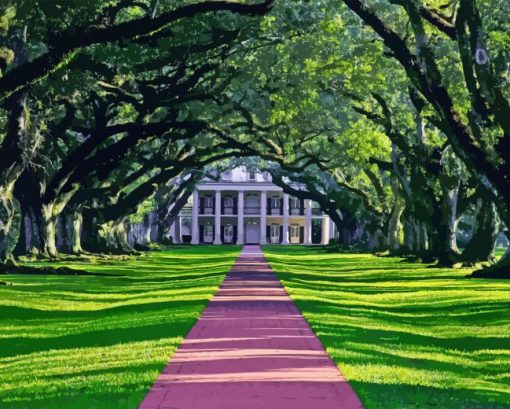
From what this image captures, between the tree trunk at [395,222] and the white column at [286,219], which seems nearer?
the tree trunk at [395,222]

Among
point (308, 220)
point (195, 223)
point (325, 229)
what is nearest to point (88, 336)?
point (195, 223)

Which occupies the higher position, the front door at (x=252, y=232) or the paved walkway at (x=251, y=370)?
the front door at (x=252, y=232)

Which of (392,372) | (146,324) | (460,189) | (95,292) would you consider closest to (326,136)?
(460,189)

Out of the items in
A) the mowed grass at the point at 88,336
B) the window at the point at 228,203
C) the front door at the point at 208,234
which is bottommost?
the mowed grass at the point at 88,336

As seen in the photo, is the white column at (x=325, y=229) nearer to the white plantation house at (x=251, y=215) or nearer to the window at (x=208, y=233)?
the white plantation house at (x=251, y=215)

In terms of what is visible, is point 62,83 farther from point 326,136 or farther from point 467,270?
point 326,136

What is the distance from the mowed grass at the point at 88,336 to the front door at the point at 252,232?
10836cm

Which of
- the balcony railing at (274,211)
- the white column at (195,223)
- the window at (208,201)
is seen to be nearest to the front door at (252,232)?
the balcony railing at (274,211)

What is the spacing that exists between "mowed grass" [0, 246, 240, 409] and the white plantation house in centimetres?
10578

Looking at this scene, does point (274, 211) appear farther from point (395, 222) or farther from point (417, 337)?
point (417, 337)

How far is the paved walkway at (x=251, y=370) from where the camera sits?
33.2ft

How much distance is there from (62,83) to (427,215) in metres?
21.7

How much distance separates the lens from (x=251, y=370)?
A: 40.9 ft

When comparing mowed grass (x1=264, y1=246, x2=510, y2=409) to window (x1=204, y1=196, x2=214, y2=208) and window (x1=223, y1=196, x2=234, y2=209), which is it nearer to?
window (x1=223, y1=196, x2=234, y2=209)
